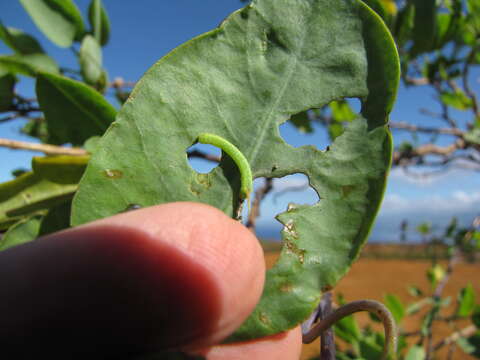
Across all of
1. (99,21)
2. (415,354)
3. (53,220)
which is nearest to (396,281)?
(415,354)

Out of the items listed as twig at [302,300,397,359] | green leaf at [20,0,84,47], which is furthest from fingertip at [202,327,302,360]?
green leaf at [20,0,84,47]

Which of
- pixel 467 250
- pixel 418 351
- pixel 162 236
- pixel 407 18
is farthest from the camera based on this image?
pixel 467 250

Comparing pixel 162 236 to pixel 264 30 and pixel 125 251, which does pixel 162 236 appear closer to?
pixel 125 251

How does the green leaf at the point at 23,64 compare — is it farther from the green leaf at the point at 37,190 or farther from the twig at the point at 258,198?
the twig at the point at 258,198

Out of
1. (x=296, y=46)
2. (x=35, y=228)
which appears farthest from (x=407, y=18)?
(x=35, y=228)

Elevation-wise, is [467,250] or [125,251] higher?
[125,251]

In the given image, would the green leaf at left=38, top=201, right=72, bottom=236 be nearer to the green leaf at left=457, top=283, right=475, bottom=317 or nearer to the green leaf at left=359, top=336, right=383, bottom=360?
the green leaf at left=359, top=336, right=383, bottom=360

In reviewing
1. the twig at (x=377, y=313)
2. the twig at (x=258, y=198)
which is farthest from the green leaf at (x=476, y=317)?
the twig at (x=377, y=313)
